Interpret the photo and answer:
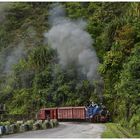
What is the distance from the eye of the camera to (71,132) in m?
8.51

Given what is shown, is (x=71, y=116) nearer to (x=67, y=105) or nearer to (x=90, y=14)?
(x=67, y=105)

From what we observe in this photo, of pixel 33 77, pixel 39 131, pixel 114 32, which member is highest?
pixel 114 32

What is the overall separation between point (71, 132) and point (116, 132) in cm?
59

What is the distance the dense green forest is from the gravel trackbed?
0.28m

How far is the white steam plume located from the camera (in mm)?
8742

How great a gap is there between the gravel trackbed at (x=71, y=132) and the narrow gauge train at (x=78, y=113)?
4.8 inches

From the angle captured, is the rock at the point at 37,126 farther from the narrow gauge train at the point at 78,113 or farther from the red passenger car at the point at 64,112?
the red passenger car at the point at 64,112

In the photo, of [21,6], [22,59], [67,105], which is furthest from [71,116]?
[21,6]

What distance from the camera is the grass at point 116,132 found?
8250 millimetres

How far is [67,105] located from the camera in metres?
8.73

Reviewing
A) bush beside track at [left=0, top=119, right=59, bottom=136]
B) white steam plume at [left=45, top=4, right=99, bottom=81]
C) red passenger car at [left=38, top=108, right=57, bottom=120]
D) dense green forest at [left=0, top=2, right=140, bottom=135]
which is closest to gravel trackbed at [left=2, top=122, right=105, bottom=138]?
bush beside track at [left=0, top=119, right=59, bottom=136]

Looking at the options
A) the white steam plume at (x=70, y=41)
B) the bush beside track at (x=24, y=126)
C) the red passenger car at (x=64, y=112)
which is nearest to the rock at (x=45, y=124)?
the bush beside track at (x=24, y=126)

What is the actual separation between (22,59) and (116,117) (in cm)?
144

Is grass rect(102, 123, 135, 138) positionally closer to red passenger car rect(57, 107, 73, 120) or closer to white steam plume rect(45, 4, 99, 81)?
red passenger car rect(57, 107, 73, 120)
